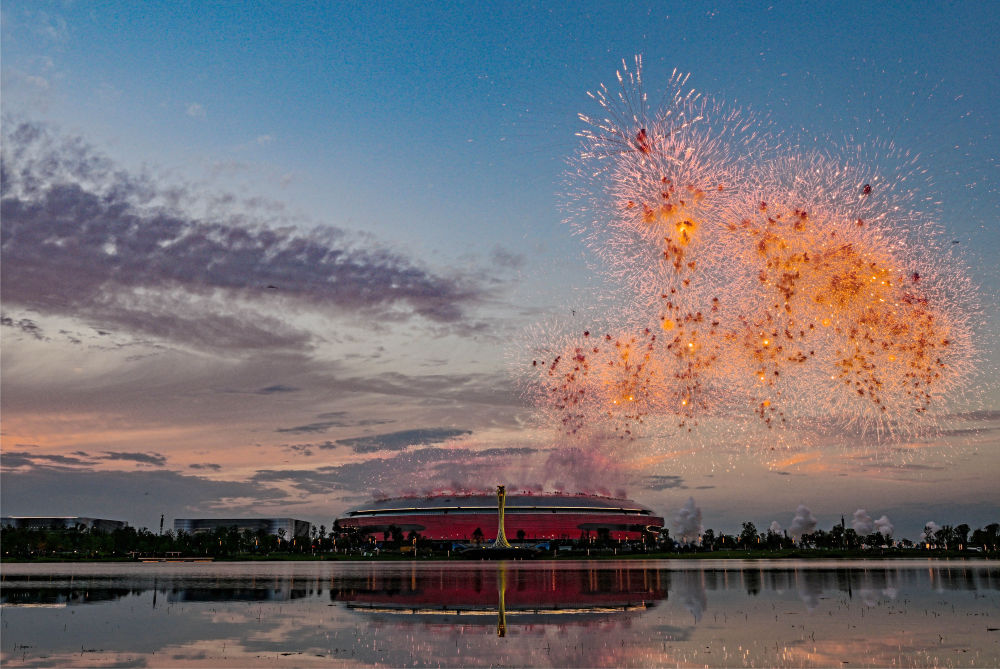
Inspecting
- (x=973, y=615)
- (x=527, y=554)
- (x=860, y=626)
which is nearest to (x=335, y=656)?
(x=860, y=626)

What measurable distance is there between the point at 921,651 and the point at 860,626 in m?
6.23

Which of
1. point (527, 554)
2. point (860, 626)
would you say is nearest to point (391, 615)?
point (860, 626)

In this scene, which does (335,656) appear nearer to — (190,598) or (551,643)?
(551,643)

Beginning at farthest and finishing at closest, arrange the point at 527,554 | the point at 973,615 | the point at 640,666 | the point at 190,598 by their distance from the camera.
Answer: the point at 527,554
the point at 190,598
the point at 973,615
the point at 640,666

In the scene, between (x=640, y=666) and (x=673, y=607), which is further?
→ (x=673, y=607)

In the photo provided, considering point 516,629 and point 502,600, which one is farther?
point 502,600

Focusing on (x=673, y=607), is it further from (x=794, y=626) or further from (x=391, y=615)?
(x=391, y=615)

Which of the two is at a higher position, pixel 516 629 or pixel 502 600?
pixel 516 629

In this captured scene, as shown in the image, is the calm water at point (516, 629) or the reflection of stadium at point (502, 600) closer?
the calm water at point (516, 629)

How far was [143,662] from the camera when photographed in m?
24.4

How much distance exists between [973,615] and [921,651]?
1335 cm

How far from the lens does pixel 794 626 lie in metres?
31.0

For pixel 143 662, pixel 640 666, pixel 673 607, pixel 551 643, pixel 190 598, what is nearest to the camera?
pixel 640 666

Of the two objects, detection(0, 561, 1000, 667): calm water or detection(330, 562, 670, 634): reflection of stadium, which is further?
detection(330, 562, 670, 634): reflection of stadium
